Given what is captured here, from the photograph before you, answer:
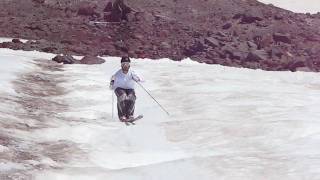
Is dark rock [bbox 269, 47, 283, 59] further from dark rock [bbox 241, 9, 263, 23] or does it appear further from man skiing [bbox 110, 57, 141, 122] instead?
man skiing [bbox 110, 57, 141, 122]

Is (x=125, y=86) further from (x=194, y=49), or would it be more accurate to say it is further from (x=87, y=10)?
(x=87, y=10)

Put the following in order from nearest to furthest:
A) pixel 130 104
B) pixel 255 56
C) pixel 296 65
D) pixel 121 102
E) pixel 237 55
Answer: pixel 121 102, pixel 130 104, pixel 296 65, pixel 255 56, pixel 237 55

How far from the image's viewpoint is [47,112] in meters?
13.6

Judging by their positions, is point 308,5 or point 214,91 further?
point 308,5

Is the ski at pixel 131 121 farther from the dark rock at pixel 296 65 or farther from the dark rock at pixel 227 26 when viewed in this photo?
the dark rock at pixel 227 26

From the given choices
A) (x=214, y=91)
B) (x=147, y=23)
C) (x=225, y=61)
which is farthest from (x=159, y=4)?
(x=214, y=91)

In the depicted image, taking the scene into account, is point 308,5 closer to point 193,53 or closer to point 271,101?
point 193,53

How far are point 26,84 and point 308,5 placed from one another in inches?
1820

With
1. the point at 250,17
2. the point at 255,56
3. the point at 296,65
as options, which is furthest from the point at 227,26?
the point at 296,65

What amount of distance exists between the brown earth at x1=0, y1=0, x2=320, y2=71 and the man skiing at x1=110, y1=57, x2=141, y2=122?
1418cm

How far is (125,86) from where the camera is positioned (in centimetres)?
1402

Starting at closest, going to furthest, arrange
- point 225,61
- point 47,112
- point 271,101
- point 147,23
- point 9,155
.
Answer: point 9,155 < point 47,112 < point 271,101 < point 225,61 < point 147,23

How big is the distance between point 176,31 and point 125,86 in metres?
23.7

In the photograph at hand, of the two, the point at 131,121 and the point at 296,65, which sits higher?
the point at 296,65
